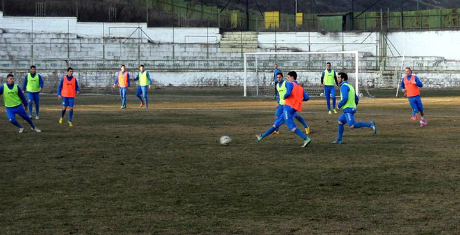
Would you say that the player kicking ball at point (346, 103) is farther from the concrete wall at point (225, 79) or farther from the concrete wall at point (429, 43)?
the concrete wall at point (429, 43)

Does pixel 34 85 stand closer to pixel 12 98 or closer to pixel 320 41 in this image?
pixel 12 98

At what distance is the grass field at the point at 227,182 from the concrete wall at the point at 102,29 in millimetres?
45877

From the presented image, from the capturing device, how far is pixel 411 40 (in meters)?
72.9


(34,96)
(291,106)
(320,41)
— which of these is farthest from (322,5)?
(291,106)

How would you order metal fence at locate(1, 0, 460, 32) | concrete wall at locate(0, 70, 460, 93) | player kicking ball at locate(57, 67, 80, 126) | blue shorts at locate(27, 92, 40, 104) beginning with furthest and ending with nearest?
1. metal fence at locate(1, 0, 460, 32)
2. concrete wall at locate(0, 70, 460, 93)
3. blue shorts at locate(27, 92, 40, 104)
4. player kicking ball at locate(57, 67, 80, 126)

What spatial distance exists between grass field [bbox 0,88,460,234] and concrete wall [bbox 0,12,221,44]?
151ft

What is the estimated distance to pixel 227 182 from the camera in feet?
44.5

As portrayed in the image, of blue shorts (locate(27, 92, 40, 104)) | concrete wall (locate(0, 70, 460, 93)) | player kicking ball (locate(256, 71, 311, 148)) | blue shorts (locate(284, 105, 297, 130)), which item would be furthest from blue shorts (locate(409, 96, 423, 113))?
concrete wall (locate(0, 70, 460, 93))

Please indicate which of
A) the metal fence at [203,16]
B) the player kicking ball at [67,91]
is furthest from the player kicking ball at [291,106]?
the metal fence at [203,16]

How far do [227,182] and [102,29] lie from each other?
193 feet

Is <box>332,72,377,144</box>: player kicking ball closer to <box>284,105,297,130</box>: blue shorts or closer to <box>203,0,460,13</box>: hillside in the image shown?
<box>284,105,297,130</box>: blue shorts

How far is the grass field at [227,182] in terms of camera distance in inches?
400

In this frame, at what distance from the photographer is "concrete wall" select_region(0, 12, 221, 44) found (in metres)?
68.8

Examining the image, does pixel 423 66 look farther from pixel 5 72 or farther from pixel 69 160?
pixel 69 160
